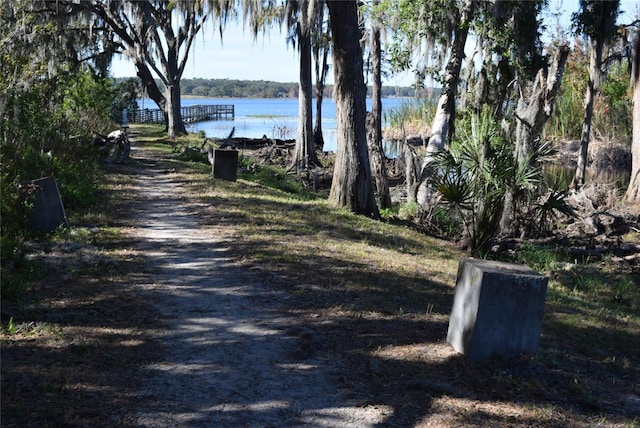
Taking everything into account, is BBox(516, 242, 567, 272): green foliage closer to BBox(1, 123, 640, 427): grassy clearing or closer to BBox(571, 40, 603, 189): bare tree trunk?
BBox(1, 123, 640, 427): grassy clearing

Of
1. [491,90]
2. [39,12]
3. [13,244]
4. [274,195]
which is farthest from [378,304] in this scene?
[39,12]

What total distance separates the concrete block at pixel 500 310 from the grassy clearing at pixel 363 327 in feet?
0.43

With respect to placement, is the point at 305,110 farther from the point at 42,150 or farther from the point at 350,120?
the point at 42,150

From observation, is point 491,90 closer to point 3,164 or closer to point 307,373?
point 3,164

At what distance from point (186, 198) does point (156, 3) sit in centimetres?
1876

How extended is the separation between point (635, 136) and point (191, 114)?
156ft

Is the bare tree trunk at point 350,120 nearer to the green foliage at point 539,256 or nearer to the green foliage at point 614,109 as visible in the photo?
the green foliage at point 539,256

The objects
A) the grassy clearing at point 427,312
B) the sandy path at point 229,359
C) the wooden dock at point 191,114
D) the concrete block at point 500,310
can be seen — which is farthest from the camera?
the wooden dock at point 191,114

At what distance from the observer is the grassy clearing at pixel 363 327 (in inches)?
196

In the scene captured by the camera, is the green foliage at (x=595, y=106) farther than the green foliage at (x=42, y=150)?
Yes

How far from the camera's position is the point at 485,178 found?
12.1 metres

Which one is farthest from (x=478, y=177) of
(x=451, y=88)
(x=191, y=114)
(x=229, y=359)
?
(x=191, y=114)

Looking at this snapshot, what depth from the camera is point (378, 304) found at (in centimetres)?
720

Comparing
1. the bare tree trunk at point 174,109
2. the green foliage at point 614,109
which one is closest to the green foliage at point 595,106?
the green foliage at point 614,109
